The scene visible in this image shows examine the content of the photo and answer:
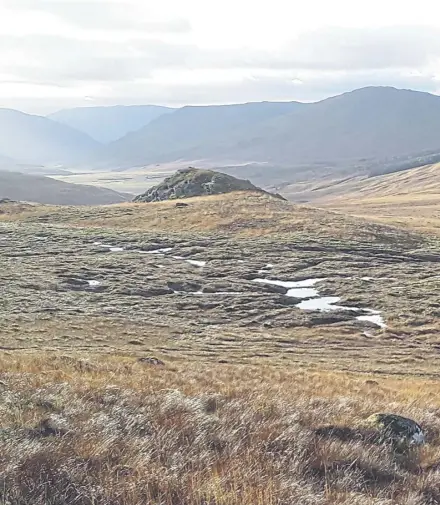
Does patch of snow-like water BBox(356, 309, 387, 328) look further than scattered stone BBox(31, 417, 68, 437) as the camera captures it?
Yes

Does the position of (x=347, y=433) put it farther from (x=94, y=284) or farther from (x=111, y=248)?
(x=111, y=248)

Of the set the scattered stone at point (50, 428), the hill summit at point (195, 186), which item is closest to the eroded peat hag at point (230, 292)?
the scattered stone at point (50, 428)

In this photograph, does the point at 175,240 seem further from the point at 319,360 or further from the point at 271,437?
the point at 271,437

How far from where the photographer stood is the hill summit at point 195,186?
144 m

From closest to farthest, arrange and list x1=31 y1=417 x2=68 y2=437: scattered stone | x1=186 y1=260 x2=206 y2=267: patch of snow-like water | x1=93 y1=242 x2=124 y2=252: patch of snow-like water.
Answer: x1=31 y1=417 x2=68 y2=437: scattered stone → x1=186 y1=260 x2=206 y2=267: patch of snow-like water → x1=93 y1=242 x2=124 y2=252: patch of snow-like water

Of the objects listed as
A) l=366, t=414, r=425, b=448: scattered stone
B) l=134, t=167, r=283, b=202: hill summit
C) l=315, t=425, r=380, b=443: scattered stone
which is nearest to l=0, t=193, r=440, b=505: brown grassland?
l=315, t=425, r=380, b=443: scattered stone

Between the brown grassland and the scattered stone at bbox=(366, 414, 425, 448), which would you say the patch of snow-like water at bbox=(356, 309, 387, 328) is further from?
the scattered stone at bbox=(366, 414, 425, 448)

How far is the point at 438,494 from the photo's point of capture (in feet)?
23.6

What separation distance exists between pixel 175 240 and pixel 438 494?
7352 centimetres

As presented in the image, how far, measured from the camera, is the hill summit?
144m

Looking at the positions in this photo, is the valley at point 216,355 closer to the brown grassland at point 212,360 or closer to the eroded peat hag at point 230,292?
the brown grassland at point 212,360

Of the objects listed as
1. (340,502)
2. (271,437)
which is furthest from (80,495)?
(271,437)

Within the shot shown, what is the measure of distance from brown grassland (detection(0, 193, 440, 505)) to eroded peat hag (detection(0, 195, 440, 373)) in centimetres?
26

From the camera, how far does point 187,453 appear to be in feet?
24.2
